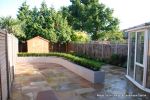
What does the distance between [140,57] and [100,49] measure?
820cm

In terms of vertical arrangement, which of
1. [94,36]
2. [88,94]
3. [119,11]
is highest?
[119,11]

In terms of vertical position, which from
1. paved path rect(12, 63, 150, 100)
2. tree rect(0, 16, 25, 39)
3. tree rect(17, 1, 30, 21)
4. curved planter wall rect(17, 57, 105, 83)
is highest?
tree rect(17, 1, 30, 21)

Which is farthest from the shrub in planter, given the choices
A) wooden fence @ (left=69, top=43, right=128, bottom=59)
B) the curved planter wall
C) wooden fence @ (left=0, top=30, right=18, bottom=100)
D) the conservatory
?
wooden fence @ (left=0, top=30, right=18, bottom=100)

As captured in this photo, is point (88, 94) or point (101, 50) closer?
point (88, 94)

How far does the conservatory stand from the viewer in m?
7.32

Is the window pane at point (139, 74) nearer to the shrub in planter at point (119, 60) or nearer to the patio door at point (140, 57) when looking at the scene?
the patio door at point (140, 57)

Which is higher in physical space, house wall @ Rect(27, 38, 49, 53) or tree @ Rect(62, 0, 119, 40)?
tree @ Rect(62, 0, 119, 40)

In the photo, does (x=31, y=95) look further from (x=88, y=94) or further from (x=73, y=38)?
(x=73, y=38)

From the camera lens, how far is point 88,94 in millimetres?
6855

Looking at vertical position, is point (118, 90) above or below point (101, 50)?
below

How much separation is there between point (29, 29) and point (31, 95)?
14.1 m

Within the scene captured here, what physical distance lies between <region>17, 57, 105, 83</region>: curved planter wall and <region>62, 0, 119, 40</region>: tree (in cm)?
1433

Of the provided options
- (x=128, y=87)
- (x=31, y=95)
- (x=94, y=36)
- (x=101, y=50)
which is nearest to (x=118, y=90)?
(x=128, y=87)

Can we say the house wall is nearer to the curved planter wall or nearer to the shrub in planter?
the curved planter wall
